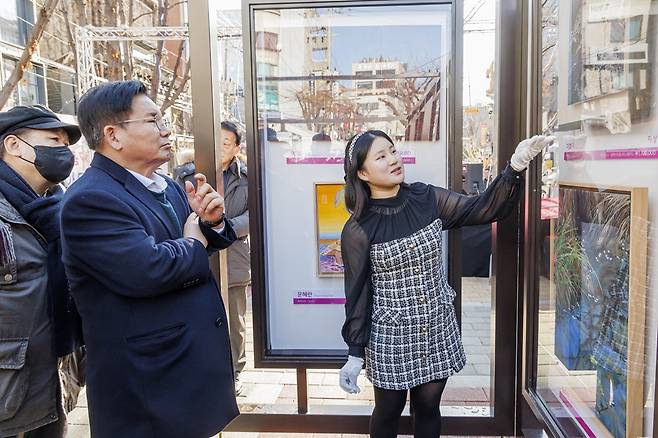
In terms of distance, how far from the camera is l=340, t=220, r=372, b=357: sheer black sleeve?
2033mm

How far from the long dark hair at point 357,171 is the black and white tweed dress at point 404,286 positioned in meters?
0.05

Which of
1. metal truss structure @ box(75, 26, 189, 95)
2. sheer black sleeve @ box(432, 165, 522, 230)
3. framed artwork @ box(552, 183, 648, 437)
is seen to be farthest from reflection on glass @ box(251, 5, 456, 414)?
metal truss structure @ box(75, 26, 189, 95)

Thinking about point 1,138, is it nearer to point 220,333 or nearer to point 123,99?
point 123,99

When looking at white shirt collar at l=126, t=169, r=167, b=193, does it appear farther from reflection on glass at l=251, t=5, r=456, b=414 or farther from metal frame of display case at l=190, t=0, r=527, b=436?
reflection on glass at l=251, t=5, r=456, b=414

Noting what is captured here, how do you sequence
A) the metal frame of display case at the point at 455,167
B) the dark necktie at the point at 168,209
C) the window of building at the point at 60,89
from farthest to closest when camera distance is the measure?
1. the window of building at the point at 60,89
2. the metal frame of display case at the point at 455,167
3. the dark necktie at the point at 168,209

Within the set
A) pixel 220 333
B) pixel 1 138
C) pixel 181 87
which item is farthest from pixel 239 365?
pixel 181 87

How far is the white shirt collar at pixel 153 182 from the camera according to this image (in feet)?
5.52

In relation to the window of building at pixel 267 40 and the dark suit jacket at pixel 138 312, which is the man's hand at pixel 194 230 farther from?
the window of building at pixel 267 40

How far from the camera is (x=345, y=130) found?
2.42 m

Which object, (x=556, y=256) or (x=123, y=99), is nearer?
(x=123, y=99)

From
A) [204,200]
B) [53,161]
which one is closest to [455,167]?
[204,200]

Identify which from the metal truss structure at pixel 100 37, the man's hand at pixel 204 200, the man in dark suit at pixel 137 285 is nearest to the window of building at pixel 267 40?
the man in dark suit at pixel 137 285

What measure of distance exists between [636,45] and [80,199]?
1.68 meters

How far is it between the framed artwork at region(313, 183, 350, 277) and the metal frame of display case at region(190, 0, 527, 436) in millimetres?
284
